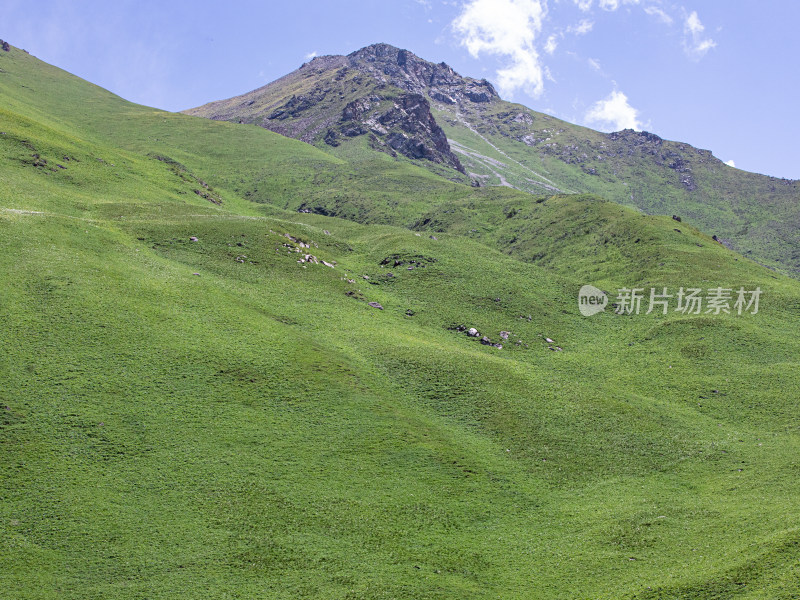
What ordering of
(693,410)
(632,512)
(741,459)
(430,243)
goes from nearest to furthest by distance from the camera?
(632,512)
(741,459)
(693,410)
(430,243)

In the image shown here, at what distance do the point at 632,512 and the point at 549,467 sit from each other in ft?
24.5

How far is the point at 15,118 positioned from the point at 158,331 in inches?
3518

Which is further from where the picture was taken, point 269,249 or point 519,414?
point 269,249

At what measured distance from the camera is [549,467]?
43.7m

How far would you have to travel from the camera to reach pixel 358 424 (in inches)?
1754

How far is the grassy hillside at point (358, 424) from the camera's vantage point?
103ft

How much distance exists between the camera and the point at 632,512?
3772cm

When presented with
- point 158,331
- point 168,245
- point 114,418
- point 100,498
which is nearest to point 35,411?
point 114,418

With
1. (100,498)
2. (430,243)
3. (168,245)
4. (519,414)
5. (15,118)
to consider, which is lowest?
(100,498)

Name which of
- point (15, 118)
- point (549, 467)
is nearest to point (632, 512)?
point (549, 467)

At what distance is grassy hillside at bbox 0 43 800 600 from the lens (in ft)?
103

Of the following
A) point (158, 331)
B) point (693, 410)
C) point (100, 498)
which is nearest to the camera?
point (100, 498)

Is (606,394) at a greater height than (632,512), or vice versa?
(606,394)

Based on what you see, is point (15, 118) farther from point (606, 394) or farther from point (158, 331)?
point (606, 394)
